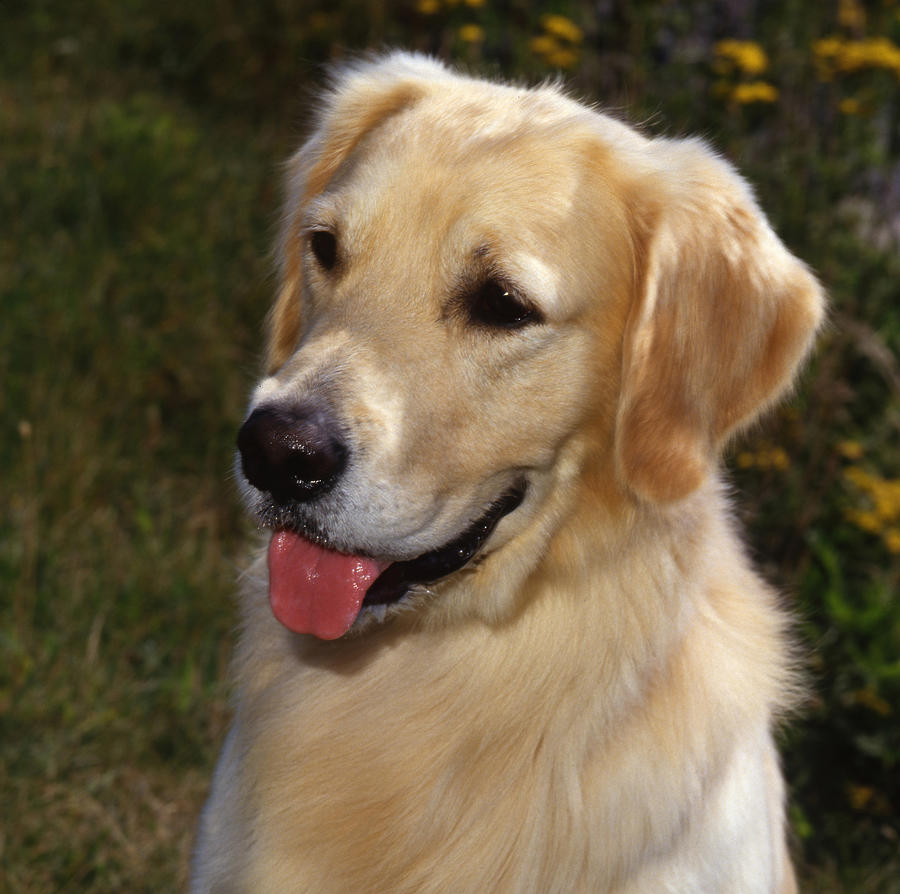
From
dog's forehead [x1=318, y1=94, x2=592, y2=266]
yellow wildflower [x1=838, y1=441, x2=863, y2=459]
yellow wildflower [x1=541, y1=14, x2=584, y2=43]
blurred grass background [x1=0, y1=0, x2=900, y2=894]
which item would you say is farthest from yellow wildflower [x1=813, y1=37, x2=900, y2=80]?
dog's forehead [x1=318, y1=94, x2=592, y2=266]

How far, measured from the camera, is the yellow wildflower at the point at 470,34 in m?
4.92

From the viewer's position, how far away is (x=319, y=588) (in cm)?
243

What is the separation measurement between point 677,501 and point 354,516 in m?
0.61

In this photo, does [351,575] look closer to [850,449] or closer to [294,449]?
[294,449]

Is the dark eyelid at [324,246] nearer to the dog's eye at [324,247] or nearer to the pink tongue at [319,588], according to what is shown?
the dog's eye at [324,247]

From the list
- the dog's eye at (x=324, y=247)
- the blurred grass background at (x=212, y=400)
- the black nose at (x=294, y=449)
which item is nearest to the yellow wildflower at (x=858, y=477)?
the blurred grass background at (x=212, y=400)

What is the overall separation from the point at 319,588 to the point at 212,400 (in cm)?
244

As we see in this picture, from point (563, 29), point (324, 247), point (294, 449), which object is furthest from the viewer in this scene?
point (563, 29)

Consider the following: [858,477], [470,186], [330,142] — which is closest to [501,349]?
[470,186]

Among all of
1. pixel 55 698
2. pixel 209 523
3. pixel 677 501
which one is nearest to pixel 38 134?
pixel 209 523

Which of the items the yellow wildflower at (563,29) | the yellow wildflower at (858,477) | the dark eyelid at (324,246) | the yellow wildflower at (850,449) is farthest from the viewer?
the yellow wildflower at (563,29)

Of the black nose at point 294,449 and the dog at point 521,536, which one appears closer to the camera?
the black nose at point 294,449

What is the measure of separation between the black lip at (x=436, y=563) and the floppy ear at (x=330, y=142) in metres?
0.70

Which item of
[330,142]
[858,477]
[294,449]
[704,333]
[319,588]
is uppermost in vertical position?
[704,333]
